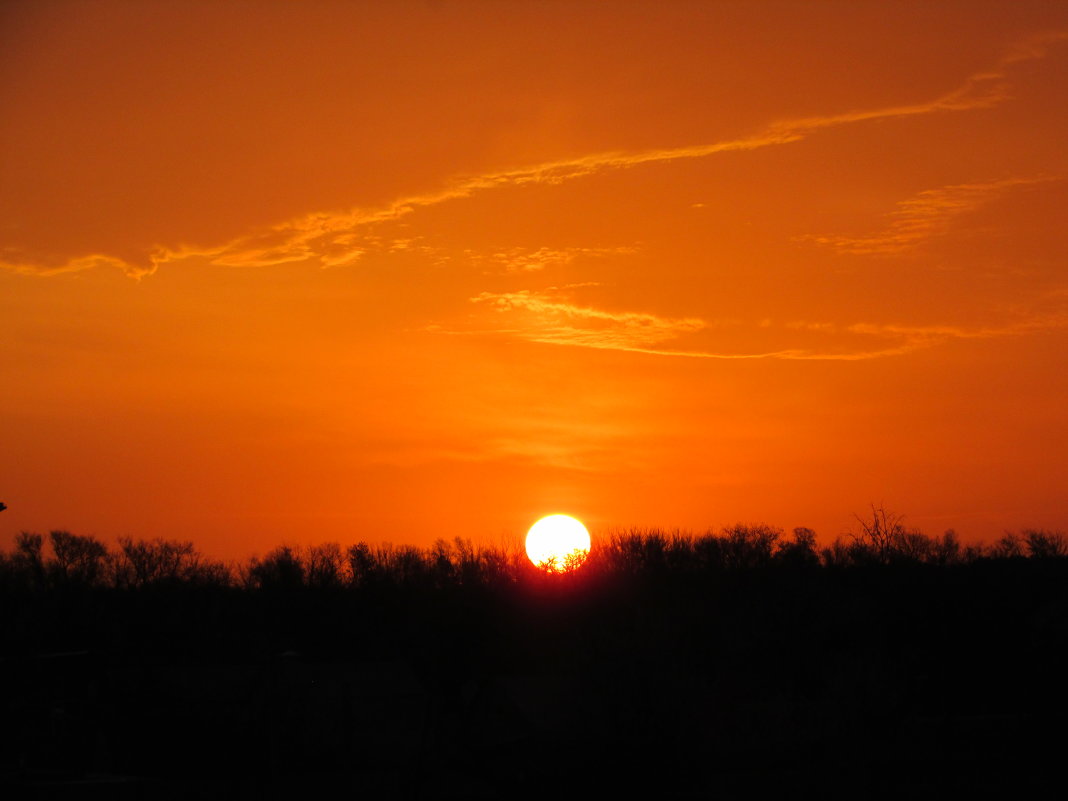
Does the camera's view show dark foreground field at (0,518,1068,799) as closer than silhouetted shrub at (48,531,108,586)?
Yes

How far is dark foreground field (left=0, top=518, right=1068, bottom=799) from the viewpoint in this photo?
2284 cm

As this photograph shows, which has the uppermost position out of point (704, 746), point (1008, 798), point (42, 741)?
point (42, 741)

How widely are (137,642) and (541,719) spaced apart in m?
23.3

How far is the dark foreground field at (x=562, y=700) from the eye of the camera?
22844mm

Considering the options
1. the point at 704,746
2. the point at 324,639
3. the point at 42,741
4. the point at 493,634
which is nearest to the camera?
the point at 42,741

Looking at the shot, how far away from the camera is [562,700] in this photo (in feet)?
82.9

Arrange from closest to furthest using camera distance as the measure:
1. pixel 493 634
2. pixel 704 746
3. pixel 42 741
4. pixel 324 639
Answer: pixel 42 741
pixel 704 746
pixel 493 634
pixel 324 639

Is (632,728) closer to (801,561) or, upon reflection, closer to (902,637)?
(902,637)

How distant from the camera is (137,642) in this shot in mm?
43438

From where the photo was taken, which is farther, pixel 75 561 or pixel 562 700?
pixel 75 561

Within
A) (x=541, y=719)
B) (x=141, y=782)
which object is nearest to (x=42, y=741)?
(x=141, y=782)

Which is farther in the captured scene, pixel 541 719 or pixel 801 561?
pixel 801 561

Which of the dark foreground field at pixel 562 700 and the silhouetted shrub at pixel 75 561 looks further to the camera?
the silhouetted shrub at pixel 75 561

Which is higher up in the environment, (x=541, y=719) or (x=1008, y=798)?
(x=541, y=719)
